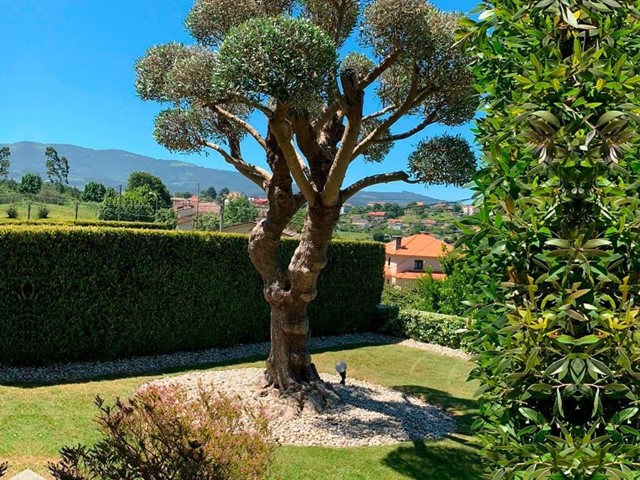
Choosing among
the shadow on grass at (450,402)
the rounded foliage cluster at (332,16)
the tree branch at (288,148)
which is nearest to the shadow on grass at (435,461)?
the shadow on grass at (450,402)

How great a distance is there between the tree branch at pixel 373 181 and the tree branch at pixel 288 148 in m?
0.57

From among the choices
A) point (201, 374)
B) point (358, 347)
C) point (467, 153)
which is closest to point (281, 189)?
point (467, 153)

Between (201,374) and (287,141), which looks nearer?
(287,141)

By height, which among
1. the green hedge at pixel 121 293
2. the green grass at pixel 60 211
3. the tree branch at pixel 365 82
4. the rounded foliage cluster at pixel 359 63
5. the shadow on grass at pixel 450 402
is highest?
the rounded foliage cluster at pixel 359 63

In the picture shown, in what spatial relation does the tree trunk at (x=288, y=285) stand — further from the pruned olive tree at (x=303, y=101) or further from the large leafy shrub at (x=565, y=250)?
the large leafy shrub at (x=565, y=250)

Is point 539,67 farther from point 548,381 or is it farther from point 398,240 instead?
point 398,240

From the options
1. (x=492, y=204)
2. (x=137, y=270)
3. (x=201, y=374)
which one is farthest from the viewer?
(x=137, y=270)

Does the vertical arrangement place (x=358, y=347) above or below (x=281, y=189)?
below

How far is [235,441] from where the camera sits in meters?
3.24

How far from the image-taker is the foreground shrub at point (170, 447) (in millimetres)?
2965

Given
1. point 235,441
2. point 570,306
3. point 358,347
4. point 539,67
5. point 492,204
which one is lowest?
point 358,347

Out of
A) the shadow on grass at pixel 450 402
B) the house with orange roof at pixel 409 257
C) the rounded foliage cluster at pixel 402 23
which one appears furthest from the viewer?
the house with orange roof at pixel 409 257

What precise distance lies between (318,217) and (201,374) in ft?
13.1

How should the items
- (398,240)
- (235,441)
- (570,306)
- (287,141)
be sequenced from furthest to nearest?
(398,240), (287,141), (235,441), (570,306)
